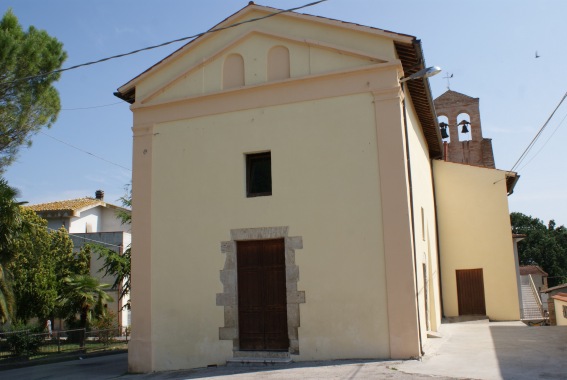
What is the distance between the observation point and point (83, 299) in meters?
20.2

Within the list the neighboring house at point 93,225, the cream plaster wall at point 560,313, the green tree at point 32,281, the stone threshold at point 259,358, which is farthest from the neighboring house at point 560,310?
the green tree at point 32,281

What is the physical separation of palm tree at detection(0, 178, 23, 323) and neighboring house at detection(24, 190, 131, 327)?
697cm

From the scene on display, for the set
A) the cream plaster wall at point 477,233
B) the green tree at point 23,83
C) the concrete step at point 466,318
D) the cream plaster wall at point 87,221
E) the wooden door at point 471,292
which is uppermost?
the green tree at point 23,83

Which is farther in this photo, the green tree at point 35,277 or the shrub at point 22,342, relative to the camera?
the green tree at point 35,277

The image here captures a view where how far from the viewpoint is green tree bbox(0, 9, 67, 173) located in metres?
16.1

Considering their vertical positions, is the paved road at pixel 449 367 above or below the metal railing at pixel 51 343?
above

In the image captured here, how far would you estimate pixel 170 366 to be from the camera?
1050cm

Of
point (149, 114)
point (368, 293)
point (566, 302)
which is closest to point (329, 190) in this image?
point (368, 293)

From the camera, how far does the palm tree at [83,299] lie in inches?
797

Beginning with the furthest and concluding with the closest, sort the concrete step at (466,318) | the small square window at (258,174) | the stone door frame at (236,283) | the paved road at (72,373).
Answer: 1. the concrete step at (466,318)
2. the paved road at (72,373)
3. the small square window at (258,174)
4. the stone door frame at (236,283)

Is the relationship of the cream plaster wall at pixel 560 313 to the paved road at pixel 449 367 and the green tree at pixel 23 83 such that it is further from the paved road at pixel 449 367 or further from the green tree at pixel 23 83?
the green tree at pixel 23 83

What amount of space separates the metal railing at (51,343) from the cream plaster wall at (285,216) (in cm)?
779

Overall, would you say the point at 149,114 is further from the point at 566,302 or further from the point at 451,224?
the point at 566,302

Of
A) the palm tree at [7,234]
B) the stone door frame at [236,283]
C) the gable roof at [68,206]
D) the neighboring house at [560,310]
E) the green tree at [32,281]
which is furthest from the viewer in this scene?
the gable roof at [68,206]
